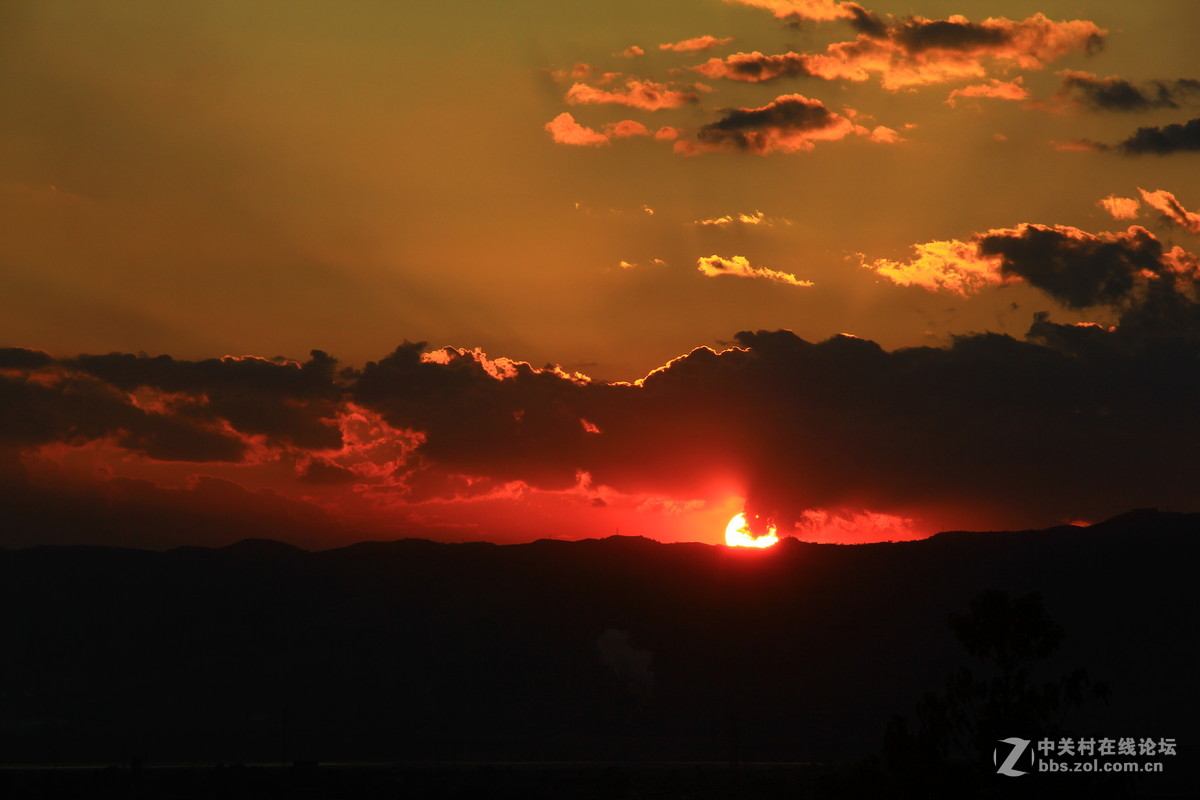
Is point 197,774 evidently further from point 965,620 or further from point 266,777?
point 965,620

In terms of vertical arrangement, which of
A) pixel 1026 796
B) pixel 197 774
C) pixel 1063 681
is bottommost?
pixel 197 774

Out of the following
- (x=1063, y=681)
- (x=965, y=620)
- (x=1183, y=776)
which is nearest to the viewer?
(x=1063, y=681)

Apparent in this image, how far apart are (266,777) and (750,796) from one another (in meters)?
65.2

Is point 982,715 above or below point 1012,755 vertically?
above

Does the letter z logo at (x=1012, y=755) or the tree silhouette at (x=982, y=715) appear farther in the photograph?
the tree silhouette at (x=982, y=715)

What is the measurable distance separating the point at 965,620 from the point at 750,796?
349 feet

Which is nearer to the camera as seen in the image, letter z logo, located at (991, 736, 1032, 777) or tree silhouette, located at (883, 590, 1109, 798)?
letter z logo, located at (991, 736, 1032, 777)

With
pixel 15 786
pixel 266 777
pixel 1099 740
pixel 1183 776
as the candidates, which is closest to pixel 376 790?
pixel 266 777

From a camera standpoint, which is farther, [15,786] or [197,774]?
[197,774]

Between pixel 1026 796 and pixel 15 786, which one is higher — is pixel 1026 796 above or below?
above

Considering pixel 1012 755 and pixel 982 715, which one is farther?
pixel 982 715

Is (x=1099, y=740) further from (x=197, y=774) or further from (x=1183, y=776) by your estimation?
(x=197, y=774)

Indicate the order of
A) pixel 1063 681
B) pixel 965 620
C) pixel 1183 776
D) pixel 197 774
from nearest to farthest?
pixel 1063 681 → pixel 965 620 → pixel 1183 776 → pixel 197 774

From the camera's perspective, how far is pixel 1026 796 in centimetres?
4444
